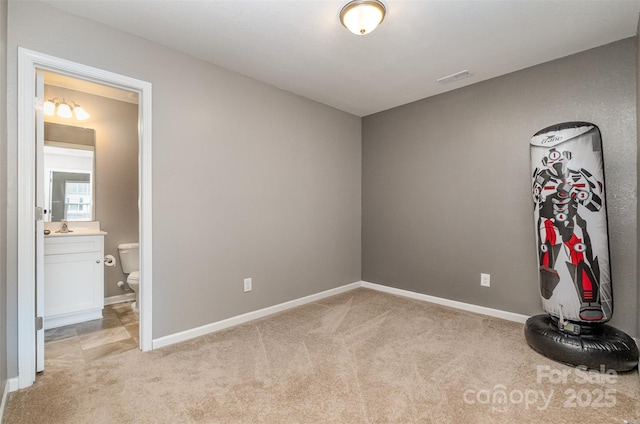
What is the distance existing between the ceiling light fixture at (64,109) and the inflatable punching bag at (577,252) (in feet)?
14.7

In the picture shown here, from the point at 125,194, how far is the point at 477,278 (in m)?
4.15

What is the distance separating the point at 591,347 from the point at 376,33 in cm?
263

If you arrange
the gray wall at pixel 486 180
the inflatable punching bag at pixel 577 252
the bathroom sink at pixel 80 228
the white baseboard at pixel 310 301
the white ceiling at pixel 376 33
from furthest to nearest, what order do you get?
1. the bathroom sink at pixel 80 228
2. the white baseboard at pixel 310 301
3. the gray wall at pixel 486 180
4. the inflatable punching bag at pixel 577 252
5. the white ceiling at pixel 376 33

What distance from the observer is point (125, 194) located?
372 cm

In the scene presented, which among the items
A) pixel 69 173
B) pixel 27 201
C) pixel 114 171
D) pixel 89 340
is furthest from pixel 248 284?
pixel 69 173

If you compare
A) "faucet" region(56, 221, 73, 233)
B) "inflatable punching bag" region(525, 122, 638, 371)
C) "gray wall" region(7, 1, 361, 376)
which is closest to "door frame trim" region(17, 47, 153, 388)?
"gray wall" region(7, 1, 361, 376)

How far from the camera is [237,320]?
115 inches

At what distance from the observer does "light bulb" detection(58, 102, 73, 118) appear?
3.19 metres

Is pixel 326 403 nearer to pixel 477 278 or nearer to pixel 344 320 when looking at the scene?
pixel 344 320

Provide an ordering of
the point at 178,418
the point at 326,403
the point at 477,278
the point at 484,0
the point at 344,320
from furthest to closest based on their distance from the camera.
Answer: the point at 477,278 < the point at 344,320 < the point at 484,0 < the point at 326,403 < the point at 178,418

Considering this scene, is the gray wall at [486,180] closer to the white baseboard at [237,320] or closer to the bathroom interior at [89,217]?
the white baseboard at [237,320]

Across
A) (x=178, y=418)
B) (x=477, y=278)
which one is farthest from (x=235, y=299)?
(x=477, y=278)

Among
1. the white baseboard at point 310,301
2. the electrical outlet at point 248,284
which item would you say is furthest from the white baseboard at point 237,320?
the electrical outlet at point 248,284

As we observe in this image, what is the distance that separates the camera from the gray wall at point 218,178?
211 centimetres
